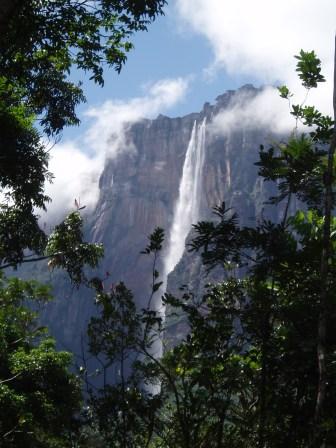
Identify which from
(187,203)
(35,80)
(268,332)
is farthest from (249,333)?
(187,203)

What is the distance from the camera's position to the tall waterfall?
105287 mm

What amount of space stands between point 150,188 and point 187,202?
1944 cm

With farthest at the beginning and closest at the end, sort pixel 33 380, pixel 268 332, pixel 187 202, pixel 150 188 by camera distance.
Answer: pixel 150 188, pixel 187 202, pixel 33 380, pixel 268 332

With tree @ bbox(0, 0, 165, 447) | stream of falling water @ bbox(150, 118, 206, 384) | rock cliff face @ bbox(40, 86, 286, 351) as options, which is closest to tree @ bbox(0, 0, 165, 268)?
tree @ bbox(0, 0, 165, 447)

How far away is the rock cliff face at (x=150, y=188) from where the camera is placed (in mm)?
110062

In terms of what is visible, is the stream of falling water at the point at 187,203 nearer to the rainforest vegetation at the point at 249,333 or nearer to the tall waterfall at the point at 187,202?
the tall waterfall at the point at 187,202

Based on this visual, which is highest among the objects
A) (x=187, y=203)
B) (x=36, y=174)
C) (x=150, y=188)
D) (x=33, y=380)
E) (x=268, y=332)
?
(x=150, y=188)

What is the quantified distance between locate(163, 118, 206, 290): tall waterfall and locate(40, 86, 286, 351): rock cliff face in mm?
1483

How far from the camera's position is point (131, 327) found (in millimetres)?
3973

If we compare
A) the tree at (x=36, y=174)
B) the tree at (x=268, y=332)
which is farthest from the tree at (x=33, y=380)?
the tree at (x=268, y=332)

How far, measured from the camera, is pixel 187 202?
10881cm

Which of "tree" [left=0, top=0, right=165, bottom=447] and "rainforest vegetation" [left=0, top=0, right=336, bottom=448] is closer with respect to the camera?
"rainforest vegetation" [left=0, top=0, right=336, bottom=448]

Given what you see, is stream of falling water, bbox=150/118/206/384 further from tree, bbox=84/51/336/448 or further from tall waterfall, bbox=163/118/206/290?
tree, bbox=84/51/336/448

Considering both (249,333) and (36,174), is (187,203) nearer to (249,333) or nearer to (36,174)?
(36,174)
